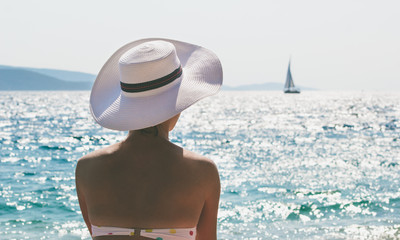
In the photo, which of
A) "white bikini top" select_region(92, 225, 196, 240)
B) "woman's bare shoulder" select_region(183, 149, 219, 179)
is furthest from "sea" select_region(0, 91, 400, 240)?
"woman's bare shoulder" select_region(183, 149, 219, 179)

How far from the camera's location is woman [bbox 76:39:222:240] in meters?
1.63

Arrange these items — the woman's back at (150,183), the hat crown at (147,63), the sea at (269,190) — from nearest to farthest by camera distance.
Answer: the woman's back at (150,183) → the hat crown at (147,63) → the sea at (269,190)

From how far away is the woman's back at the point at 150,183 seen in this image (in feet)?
5.34

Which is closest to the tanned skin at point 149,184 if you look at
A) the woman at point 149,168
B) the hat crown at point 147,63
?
the woman at point 149,168

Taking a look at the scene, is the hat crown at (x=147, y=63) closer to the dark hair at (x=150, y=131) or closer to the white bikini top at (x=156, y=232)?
the dark hair at (x=150, y=131)

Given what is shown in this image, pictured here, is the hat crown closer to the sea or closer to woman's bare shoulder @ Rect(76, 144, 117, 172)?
woman's bare shoulder @ Rect(76, 144, 117, 172)

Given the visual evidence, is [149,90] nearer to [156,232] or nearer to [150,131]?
[150,131]

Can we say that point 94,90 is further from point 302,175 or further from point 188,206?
point 302,175

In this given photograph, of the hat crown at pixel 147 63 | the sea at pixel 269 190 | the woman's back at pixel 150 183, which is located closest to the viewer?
the woman's back at pixel 150 183

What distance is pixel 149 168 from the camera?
1.62 metres

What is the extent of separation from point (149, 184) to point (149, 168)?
0.05m

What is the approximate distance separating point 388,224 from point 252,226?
8.23ft

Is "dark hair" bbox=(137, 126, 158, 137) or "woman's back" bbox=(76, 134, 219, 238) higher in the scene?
"dark hair" bbox=(137, 126, 158, 137)

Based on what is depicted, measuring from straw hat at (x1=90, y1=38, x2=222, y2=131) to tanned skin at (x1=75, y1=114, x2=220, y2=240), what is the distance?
0.07 meters
